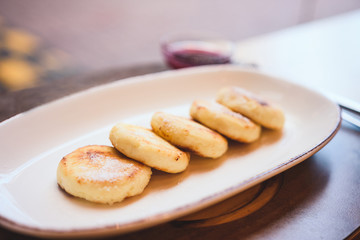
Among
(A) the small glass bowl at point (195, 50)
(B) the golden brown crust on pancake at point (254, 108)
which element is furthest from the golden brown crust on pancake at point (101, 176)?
(A) the small glass bowl at point (195, 50)

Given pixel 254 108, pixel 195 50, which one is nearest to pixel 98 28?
pixel 195 50

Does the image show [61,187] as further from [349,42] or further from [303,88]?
[349,42]

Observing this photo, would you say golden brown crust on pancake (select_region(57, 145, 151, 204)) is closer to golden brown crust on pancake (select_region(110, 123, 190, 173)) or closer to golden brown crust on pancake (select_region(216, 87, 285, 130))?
golden brown crust on pancake (select_region(110, 123, 190, 173))

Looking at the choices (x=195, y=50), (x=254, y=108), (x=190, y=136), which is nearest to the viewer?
(x=190, y=136)

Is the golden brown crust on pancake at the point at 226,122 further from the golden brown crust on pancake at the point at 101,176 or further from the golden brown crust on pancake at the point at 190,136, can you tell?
the golden brown crust on pancake at the point at 101,176

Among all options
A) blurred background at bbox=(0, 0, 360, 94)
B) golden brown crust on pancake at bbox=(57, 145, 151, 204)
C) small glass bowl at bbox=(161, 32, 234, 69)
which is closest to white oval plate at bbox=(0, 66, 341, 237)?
golden brown crust on pancake at bbox=(57, 145, 151, 204)

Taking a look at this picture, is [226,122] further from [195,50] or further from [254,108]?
[195,50]
